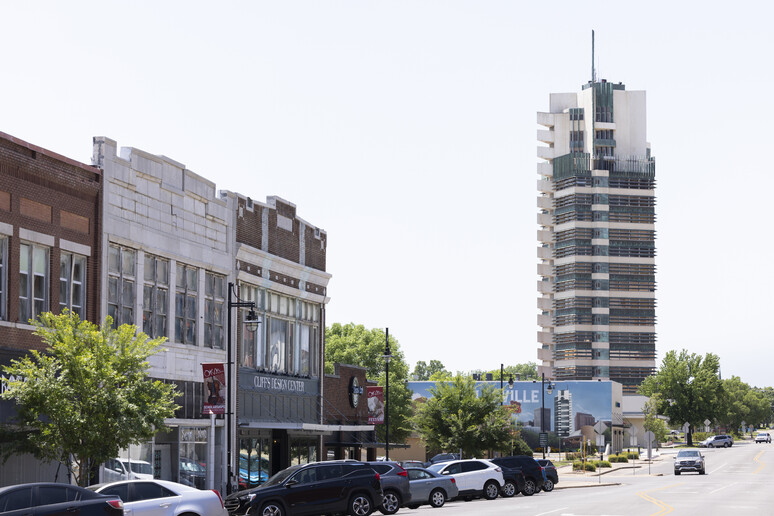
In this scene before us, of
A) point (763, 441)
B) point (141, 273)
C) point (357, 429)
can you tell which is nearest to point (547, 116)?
point (763, 441)

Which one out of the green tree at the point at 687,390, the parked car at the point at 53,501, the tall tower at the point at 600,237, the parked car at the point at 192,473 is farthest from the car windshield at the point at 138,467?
the tall tower at the point at 600,237

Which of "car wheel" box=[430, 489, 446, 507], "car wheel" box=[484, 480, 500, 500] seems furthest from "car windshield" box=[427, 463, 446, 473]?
"car wheel" box=[430, 489, 446, 507]

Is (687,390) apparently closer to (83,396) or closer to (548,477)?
(548,477)

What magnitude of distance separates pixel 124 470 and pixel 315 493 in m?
6.76

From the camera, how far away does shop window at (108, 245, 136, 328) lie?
A: 3469 cm

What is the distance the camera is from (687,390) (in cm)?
14162

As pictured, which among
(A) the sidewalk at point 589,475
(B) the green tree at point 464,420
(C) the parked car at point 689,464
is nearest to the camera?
(A) the sidewalk at point 589,475

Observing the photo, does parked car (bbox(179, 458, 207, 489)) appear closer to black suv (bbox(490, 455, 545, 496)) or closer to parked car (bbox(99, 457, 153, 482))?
parked car (bbox(99, 457, 153, 482))

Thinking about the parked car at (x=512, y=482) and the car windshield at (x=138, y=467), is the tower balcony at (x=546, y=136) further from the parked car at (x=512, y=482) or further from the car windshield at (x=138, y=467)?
the car windshield at (x=138, y=467)

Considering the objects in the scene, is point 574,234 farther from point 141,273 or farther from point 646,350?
point 141,273

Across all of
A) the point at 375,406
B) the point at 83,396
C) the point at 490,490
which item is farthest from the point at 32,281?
the point at 375,406

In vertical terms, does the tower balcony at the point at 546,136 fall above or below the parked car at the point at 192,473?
above

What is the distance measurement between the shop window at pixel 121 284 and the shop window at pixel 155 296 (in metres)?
0.86

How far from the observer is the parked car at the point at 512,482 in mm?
45875
